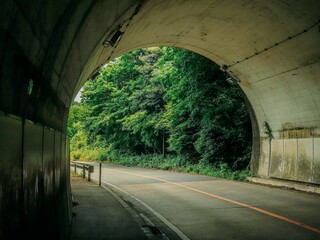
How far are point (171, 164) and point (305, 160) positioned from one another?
1530 cm

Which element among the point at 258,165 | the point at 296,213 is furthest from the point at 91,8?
the point at 258,165

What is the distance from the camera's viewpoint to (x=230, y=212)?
30.5ft

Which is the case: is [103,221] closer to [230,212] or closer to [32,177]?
[230,212]

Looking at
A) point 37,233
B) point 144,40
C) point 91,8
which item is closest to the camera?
point 37,233

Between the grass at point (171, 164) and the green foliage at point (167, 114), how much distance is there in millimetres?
84

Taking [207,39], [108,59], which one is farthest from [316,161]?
[108,59]

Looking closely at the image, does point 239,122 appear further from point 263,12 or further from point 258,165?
point 263,12

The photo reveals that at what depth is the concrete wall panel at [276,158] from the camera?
15.5 meters

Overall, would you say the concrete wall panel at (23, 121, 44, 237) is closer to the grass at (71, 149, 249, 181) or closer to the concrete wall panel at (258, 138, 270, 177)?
the concrete wall panel at (258, 138, 270, 177)

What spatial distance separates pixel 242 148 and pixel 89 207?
1451 cm

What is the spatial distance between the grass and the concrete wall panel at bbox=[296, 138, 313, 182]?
Result: 423 cm

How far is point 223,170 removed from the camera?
21.0 m

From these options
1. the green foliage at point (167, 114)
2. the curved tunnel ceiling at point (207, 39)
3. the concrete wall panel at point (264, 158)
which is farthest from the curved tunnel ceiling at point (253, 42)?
the green foliage at point (167, 114)

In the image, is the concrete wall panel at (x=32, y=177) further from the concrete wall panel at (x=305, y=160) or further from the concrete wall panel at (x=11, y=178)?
the concrete wall panel at (x=305, y=160)
